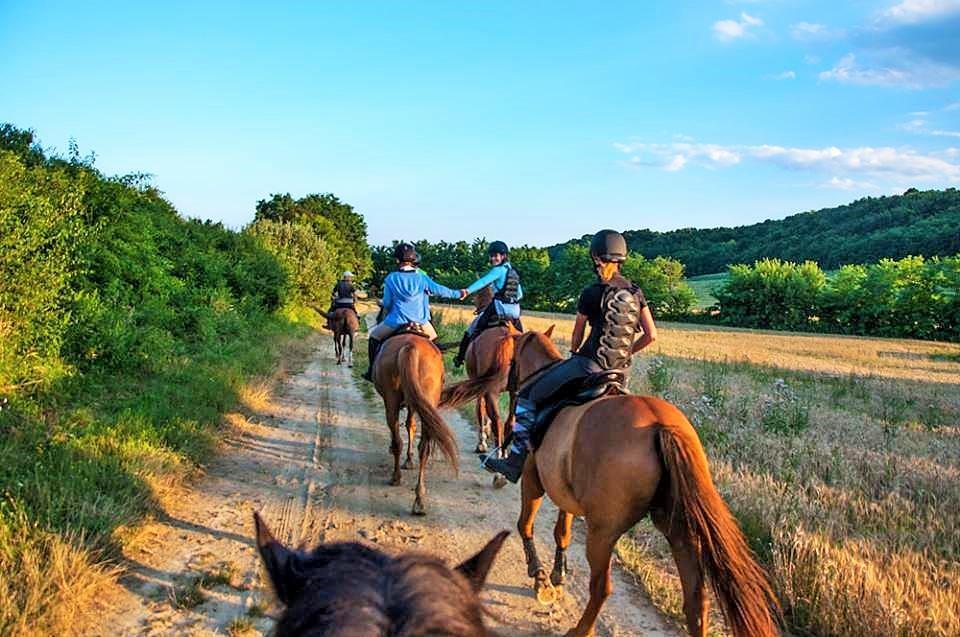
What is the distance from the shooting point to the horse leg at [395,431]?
7.16 m

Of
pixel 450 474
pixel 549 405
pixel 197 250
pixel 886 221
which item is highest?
pixel 886 221

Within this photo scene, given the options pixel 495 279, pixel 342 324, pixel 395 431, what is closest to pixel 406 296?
pixel 495 279

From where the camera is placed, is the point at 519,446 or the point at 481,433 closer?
the point at 519,446

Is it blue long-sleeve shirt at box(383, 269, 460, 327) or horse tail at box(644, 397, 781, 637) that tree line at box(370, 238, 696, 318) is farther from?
horse tail at box(644, 397, 781, 637)

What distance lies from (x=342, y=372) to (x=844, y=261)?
82783 millimetres

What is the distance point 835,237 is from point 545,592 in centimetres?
9954

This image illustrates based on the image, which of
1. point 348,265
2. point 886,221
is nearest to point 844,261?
point 886,221

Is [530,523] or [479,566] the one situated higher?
[479,566]

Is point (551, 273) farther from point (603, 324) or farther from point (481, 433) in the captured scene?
point (603, 324)

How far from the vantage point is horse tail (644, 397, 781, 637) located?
11.4 feet

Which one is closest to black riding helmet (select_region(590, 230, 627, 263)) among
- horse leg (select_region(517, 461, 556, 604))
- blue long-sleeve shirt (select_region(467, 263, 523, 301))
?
horse leg (select_region(517, 461, 556, 604))

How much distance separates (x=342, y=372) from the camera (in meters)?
15.5

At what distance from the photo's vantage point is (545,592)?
471cm

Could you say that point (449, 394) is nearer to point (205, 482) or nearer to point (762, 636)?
point (205, 482)
